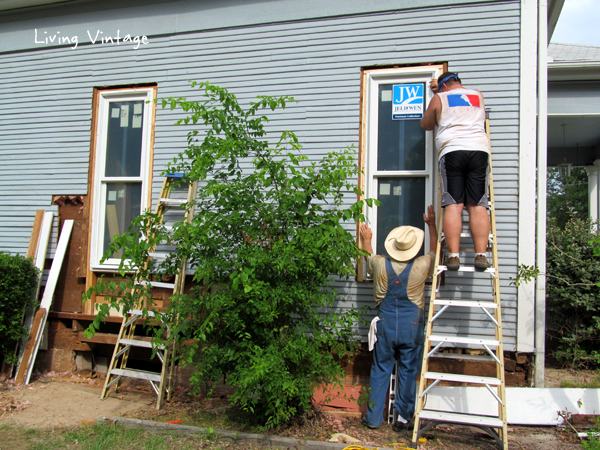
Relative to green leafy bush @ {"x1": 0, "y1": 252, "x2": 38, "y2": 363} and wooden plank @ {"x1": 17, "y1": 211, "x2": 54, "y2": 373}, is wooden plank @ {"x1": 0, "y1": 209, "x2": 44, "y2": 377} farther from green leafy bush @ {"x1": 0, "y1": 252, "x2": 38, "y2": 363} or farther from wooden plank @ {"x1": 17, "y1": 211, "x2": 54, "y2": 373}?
green leafy bush @ {"x1": 0, "y1": 252, "x2": 38, "y2": 363}

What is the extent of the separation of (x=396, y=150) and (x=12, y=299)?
4.76 metres

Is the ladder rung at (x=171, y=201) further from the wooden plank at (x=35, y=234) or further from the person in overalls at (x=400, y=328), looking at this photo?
the person in overalls at (x=400, y=328)

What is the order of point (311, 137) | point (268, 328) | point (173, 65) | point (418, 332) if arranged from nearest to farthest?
point (268, 328), point (418, 332), point (311, 137), point (173, 65)

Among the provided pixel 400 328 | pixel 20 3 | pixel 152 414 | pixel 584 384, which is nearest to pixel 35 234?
pixel 152 414

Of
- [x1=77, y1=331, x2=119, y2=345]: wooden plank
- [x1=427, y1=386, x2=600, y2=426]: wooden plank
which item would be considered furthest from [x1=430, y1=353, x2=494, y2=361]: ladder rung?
[x1=77, y1=331, x2=119, y2=345]: wooden plank

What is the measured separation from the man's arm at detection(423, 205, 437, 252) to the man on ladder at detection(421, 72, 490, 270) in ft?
1.21

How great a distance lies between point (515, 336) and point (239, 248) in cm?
281

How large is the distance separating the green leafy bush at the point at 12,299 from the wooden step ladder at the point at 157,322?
49.1 inches

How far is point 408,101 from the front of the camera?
4719 millimetres

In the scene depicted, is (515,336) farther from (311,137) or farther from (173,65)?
(173,65)

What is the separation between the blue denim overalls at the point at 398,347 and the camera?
396cm

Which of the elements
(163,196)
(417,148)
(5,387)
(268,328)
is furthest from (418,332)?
(5,387)

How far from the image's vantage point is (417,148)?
467 cm

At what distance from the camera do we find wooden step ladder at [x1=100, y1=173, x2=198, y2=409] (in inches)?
177
